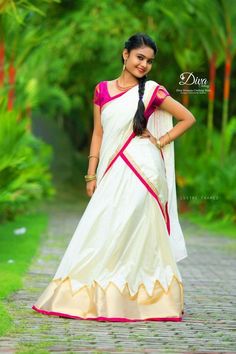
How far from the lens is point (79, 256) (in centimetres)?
643

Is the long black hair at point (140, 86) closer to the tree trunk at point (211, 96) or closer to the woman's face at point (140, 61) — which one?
the woman's face at point (140, 61)

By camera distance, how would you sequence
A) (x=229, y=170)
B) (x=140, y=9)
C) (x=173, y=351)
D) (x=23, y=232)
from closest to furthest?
(x=173, y=351) < (x=23, y=232) < (x=229, y=170) < (x=140, y=9)

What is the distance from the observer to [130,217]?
21.2 feet

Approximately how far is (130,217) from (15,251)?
192 inches

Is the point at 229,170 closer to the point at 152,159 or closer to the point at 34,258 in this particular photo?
the point at 34,258

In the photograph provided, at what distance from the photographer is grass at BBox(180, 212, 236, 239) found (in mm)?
15027

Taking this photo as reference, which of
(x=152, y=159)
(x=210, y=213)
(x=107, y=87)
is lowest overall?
(x=210, y=213)

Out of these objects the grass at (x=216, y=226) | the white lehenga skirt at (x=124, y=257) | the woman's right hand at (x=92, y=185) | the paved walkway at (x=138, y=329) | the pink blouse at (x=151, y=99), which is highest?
the pink blouse at (x=151, y=99)

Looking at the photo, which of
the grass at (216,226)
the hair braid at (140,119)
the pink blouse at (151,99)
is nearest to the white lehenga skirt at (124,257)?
the hair braid at (140,119)

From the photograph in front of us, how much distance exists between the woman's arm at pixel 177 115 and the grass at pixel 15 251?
5.50ft

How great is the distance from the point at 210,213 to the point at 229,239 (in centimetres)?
309

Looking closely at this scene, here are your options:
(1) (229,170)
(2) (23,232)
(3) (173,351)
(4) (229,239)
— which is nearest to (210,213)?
(1) (229,170)

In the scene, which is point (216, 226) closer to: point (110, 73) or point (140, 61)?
point (110, 73)

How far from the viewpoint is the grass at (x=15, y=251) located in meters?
7.36
